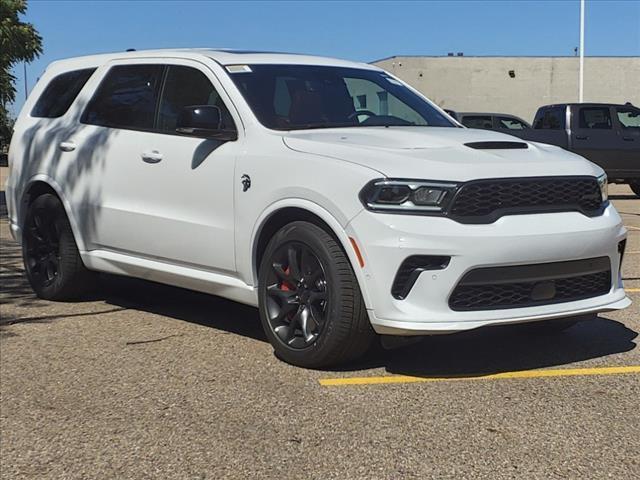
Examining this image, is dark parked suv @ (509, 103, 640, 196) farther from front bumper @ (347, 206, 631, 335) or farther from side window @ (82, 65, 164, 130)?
front bumper @ (347, 206, 631, 335)

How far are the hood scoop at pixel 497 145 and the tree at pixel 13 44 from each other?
21752mm

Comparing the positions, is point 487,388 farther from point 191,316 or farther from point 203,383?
point 191,316

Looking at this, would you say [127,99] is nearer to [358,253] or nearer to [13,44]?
[358,253]

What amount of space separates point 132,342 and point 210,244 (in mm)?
853

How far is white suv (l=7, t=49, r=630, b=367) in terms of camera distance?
13.4ft

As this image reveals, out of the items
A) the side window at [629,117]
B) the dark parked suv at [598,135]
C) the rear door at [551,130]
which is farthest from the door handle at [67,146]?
the side window at [629,117]

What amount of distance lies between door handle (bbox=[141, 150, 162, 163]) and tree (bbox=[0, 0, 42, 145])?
20139mm

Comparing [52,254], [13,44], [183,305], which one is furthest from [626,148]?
[13,44]

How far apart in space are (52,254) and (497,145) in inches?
143

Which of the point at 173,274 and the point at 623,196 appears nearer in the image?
the point at 173,274

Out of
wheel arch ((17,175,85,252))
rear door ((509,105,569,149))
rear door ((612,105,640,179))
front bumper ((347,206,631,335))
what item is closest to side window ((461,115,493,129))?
rear door ((509,105,569,149))

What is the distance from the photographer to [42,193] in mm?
6547

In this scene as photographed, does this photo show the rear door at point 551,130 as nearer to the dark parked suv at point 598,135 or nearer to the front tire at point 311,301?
the dark parked suv at point 598,135

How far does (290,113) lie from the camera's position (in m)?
5.16
